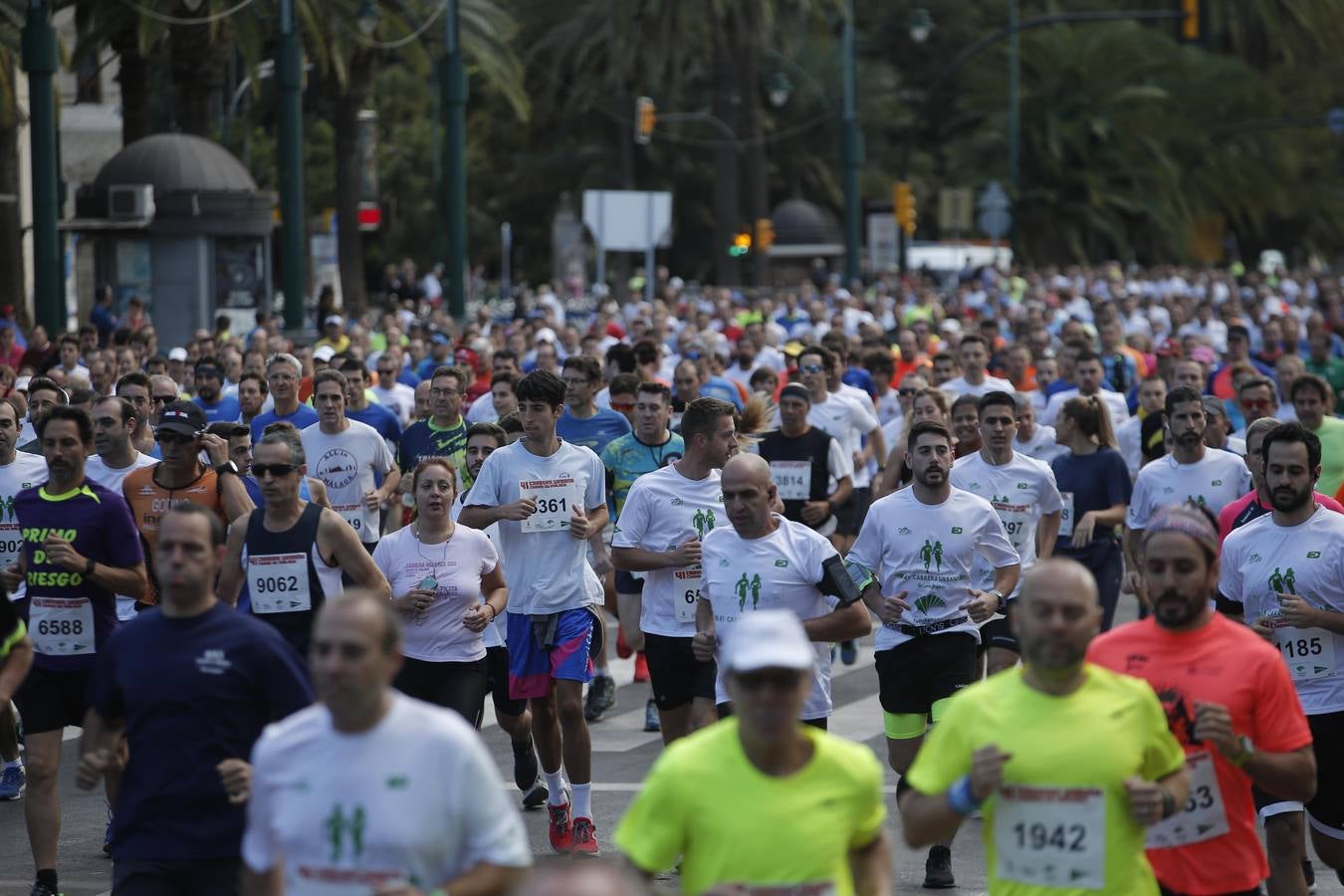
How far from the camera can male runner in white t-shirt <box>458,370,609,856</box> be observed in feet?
31.4

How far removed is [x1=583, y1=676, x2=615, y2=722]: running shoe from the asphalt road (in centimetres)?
7

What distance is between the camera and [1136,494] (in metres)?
11.2

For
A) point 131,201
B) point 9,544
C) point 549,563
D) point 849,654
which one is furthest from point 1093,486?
point 131,201

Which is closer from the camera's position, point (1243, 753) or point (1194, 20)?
point (1243, 753)

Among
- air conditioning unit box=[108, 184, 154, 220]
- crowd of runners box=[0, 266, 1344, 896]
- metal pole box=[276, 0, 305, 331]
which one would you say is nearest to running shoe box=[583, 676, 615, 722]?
crowd of runners box=[0, 266, 1344, 896]

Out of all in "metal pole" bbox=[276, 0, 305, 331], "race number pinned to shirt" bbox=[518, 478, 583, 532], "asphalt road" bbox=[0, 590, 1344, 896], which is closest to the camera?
"asphalt road" bbox=[0, 590, 1344, 896]

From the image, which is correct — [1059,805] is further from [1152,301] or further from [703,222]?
[703,222]

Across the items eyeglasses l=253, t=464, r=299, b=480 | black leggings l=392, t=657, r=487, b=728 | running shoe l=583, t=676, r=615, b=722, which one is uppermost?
eyeglasses l=253, t=464, r=299, b=480

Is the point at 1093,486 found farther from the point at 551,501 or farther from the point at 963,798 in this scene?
the point at 963,798

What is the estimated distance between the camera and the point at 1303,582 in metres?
7.71

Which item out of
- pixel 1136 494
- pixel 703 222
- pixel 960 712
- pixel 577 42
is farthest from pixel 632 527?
pixel 703 222

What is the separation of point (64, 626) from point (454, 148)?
813 inches

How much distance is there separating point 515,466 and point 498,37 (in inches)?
A: 1069

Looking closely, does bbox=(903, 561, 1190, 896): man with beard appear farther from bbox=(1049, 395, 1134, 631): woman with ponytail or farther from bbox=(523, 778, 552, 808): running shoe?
bbox=(1049, 395, 1134, 631): woman with ponytail
